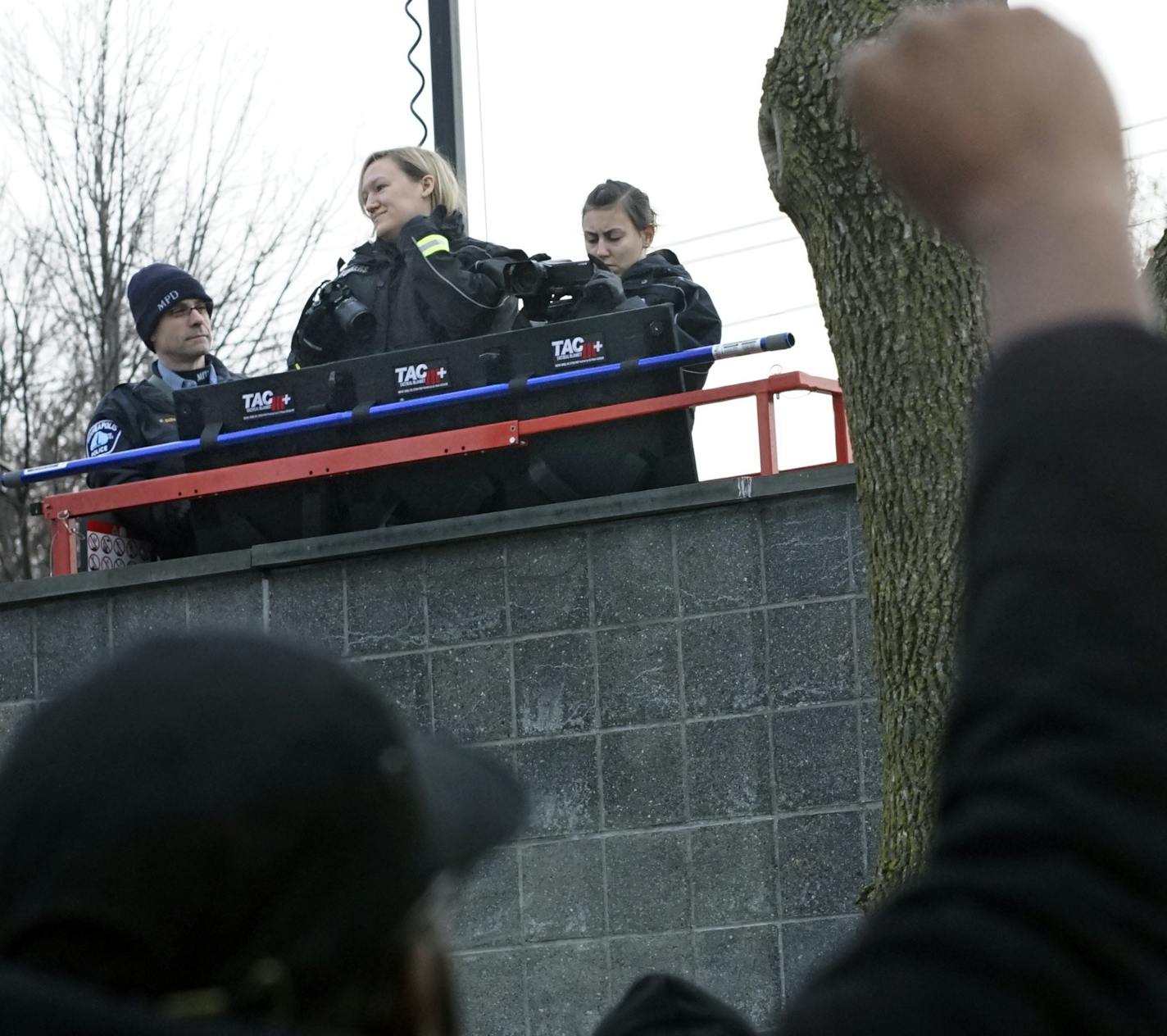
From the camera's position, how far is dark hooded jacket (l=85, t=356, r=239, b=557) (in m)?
6.75

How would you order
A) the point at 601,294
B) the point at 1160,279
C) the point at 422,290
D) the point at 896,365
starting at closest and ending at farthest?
the point at 1160,279
the point at 896,365
the point at 601,294
the point at 422,290

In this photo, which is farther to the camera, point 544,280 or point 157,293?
point 157,293

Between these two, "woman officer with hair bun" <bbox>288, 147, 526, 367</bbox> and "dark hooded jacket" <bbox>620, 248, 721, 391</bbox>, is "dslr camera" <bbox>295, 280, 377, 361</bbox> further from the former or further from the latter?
"dark hooded jacket" <bbox>620, 248, 721, 391</bbox>

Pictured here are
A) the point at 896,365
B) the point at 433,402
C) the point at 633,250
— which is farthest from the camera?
the point at 633,250

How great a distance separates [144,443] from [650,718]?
7.91 ft

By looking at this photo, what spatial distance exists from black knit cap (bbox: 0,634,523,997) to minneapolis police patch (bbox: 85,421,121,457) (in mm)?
6291

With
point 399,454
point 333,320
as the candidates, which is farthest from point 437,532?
point 333,320

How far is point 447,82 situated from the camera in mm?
8164

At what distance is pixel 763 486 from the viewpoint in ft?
18.0

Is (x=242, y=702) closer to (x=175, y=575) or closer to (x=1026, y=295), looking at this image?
(x=1026, y=295)

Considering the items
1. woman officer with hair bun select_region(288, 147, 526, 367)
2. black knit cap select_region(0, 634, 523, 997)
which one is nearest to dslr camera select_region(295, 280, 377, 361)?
woman officer with hair bun select_region(288, 147, 526, 367)

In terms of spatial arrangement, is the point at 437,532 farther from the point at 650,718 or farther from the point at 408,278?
the point at 408,278

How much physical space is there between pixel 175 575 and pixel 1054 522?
18.5 ft

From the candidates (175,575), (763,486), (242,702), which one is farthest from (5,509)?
(242,702)
